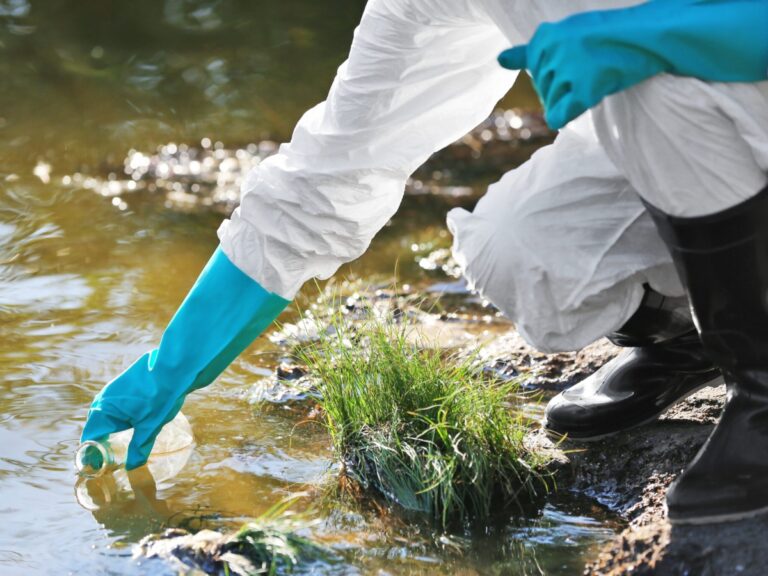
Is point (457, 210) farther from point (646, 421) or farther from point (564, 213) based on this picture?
point (646, 421)

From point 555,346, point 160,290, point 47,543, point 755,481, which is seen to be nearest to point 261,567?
point 47,543

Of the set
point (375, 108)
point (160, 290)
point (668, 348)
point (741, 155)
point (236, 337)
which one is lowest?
point (160, 290)

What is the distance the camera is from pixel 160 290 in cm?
380

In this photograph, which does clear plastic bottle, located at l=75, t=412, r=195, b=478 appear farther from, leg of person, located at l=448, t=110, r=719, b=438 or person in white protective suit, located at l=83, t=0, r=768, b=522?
leg of person, located at l=448, t=110, r=719, b=438

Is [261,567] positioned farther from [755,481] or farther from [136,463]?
[755,481]

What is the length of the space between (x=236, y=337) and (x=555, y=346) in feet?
2.09

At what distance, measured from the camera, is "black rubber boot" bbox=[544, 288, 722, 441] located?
241 cm

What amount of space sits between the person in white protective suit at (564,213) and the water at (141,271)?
231 mm

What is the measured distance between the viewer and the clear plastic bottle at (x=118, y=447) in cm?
252

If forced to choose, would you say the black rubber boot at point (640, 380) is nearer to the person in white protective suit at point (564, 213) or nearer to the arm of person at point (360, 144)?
the person in white protective suit at point (564, 213)

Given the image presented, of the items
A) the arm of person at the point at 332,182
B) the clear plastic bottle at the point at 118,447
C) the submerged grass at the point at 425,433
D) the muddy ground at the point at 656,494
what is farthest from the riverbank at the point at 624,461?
the arm of person at the point at 332,182

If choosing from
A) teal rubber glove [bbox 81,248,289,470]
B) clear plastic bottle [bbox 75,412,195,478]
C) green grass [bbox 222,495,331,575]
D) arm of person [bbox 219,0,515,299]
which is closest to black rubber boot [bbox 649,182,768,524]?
arm of person [bbox 219,0,515,299]

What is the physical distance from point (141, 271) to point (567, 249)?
82.1 inches

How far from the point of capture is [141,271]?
3.94 meters
